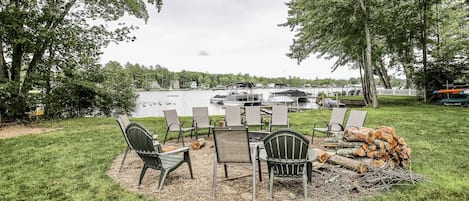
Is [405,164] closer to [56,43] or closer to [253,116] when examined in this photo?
[253,116]

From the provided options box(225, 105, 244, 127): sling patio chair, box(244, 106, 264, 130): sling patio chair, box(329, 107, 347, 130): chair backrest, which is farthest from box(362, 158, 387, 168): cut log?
box(225, 105, 244, 127): sling patio chair

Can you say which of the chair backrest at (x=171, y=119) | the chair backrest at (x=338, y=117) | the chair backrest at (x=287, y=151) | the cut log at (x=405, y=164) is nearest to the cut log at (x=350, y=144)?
the cut log at (x=405, y=164)

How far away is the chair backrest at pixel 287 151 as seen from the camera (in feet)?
9.62

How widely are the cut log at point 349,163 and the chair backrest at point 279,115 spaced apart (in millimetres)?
2917

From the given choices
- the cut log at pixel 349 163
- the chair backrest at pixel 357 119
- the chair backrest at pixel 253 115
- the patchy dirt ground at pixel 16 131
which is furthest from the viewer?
the patchy dirt ground at pixel 16 131

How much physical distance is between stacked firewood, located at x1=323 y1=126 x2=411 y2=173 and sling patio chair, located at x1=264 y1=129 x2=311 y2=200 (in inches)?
44.5

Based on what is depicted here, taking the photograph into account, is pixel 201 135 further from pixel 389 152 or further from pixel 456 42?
pixel 456 42

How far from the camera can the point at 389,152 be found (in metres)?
3.87

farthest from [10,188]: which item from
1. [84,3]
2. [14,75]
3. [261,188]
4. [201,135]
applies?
[84,3]

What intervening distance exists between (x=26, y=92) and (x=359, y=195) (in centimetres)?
1299

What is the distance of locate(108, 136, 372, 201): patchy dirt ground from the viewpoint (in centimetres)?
314

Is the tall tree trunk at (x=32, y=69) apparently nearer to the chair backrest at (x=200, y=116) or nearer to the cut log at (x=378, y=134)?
the chair backrest at (x=200, y=116)

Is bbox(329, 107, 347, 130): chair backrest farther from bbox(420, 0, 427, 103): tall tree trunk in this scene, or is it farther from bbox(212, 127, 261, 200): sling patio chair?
bbox(420, 0, 427, 103): tall tree trunk

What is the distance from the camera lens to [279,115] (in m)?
7.00
